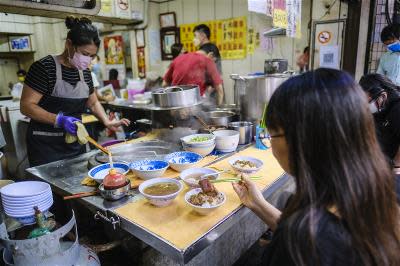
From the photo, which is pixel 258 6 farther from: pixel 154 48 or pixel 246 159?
pixel 154 48

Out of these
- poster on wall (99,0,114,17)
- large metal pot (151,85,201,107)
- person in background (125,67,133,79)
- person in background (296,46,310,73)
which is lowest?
large metal pot (151,85,201,107)

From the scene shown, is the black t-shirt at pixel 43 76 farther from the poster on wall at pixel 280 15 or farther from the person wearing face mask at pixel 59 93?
the poster on wall at pixel 280 15

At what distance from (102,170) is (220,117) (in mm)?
1321

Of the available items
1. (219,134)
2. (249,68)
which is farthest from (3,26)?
(219,134)

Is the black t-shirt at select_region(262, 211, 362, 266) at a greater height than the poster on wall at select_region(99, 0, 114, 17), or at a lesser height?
lesser

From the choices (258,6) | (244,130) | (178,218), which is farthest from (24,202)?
(258,6)

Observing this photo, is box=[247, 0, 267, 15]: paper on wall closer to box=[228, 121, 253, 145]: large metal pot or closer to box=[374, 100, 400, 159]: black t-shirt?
Answer: box=[228, 121, 253, 145]: large metal pot

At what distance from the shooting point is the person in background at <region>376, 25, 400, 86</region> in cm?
376

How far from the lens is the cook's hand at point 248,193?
1559 millimetres

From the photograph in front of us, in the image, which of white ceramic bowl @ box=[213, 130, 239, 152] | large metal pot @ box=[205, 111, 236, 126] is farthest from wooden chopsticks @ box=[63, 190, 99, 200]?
large metal pot @ box=[205, 111, 236, 126]

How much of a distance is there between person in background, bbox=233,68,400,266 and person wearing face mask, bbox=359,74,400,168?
1767 millimetres

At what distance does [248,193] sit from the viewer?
1609 mm

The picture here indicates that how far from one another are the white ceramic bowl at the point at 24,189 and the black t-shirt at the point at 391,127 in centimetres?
262

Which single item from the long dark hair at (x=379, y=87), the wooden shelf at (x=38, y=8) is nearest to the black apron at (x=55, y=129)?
the wooden shelf at (x=38, y=8)
